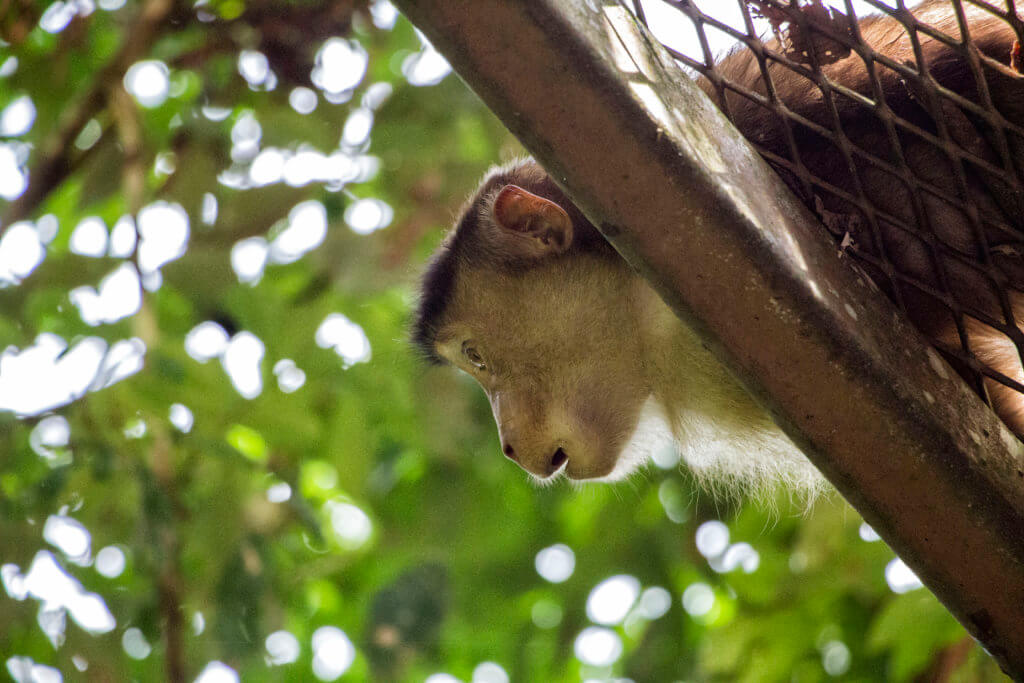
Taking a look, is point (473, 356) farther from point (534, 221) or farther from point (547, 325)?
point (534, 221)

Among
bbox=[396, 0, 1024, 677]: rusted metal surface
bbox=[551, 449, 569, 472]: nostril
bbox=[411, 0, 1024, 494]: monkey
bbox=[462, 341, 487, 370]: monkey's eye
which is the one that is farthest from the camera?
bbox=[462, 341, 487, 370]: monkey's eye

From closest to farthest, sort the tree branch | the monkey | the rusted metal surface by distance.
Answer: the rusted metal surface
the monkey
the tree branch

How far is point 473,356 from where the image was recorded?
239 centimetres

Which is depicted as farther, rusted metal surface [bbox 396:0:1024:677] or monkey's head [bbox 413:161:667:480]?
monkey's head [bbox 413:161:667:480]

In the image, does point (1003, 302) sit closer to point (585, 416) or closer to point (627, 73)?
point (627, 73)

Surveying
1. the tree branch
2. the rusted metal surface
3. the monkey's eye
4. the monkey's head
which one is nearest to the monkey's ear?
the monkey's head

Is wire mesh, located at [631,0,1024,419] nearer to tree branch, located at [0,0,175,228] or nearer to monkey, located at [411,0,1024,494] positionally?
monkey, located at [411,0,1024,494]

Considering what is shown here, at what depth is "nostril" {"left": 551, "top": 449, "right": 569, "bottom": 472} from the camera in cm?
220

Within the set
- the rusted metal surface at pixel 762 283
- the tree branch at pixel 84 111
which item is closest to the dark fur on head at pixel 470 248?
the rusted metal surface at pixel 762 283

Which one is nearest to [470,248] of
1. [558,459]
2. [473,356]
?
[473,356]

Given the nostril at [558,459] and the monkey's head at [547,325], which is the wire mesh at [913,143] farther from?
the nostril at [558,459]

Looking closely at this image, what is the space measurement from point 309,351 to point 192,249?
418 millimetres

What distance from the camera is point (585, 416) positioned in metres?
2.11

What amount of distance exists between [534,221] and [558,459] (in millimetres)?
475
